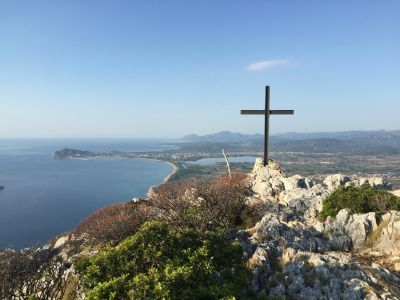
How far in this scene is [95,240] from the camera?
22.3 meters

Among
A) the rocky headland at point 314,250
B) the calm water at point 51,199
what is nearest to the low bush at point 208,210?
the rocky headland at point 314,250

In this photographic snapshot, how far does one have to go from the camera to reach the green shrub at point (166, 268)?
8516 mm

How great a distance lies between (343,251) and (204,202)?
25.2 ft

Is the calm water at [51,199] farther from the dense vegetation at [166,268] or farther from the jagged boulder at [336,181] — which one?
the dense vegetation at [166,268]

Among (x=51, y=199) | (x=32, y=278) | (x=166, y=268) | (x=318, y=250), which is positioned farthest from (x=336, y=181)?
(x=51, y=199)

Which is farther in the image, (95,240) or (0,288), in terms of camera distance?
(95,240)

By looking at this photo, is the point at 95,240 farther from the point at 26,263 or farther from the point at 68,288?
the point at 68,288

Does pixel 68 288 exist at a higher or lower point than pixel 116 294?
lower

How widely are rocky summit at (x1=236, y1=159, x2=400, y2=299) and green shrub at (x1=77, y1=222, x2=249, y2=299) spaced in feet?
4.86

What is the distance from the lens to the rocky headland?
11242 millimetres

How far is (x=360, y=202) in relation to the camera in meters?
17.4

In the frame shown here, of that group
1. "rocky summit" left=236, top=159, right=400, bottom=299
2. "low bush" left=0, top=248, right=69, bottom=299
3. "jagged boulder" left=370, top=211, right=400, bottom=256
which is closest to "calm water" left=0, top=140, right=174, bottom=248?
"low bush" left=0, top=248, right=69, bottom=299

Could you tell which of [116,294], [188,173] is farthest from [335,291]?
[188,173]

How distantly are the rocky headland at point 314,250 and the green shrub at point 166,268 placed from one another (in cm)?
137
